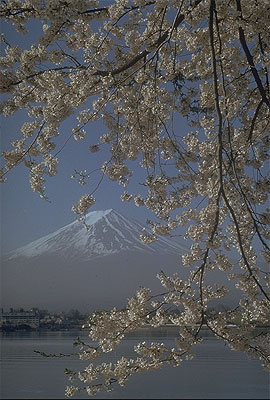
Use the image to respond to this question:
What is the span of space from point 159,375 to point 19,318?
1.25 m

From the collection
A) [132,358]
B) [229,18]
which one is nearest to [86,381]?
[132,358]

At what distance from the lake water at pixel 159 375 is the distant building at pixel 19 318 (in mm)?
204

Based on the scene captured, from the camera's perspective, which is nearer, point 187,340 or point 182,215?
point 187,340

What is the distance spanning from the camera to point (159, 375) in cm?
217

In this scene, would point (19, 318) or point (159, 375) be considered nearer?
point (159, 375)

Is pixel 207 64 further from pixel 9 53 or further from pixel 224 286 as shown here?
pixel 224 286

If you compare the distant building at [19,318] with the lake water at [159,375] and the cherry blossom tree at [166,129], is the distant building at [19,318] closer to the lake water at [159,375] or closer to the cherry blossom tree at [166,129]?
the lake water at [159,375]

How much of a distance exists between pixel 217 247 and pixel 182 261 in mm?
166

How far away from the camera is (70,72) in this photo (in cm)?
200

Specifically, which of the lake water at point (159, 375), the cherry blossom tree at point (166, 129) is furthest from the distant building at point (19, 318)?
the cherry blossom tree at point (166, 129)

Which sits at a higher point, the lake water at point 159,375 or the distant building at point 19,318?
the distant building at point 19,318

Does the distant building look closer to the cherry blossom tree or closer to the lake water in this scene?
the lake water

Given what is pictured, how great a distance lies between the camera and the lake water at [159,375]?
1.78 meters

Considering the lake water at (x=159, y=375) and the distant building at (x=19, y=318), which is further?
the distant building at (x=19, y=318)
